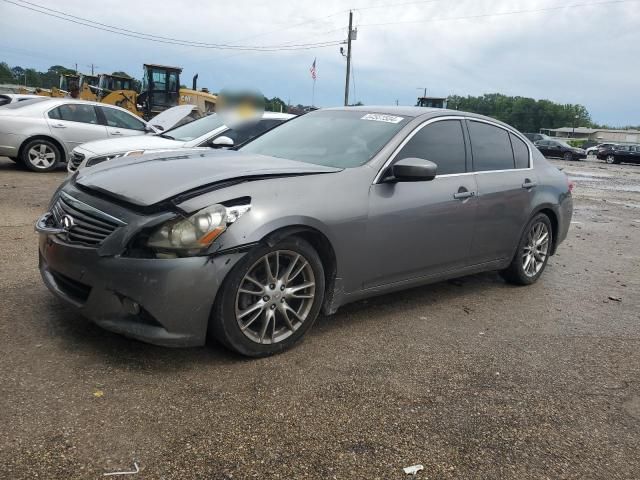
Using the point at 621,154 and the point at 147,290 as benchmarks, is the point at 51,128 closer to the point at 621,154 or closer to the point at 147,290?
the point at 147,290

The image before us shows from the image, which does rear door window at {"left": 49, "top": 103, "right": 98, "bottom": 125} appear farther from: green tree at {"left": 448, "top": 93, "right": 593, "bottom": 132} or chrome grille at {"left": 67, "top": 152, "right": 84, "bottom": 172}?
green tree at {"left": 448, "top": 93, "right": 593, "bottom": 132}

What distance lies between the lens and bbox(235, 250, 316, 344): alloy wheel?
3.27m

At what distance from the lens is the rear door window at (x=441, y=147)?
4275 mm

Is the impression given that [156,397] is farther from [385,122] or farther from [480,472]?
[385,122]

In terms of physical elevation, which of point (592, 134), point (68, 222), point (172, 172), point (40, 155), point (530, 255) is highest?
point (592, 134)

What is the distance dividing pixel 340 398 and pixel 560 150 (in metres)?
41.8

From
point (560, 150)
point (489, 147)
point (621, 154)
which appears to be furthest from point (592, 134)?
point (489, 147)

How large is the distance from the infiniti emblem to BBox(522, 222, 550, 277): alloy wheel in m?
3.96

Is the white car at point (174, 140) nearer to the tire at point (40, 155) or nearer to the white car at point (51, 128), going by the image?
the white car at point (51, 128)

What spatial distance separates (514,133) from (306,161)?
8.06 ft

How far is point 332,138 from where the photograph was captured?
440 cm

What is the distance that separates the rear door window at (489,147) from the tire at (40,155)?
9183mm

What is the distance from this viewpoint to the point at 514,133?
17.9 ft

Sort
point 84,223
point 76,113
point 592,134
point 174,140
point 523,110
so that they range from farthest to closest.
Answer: point 592,134, point 523,110, point 76,113, point 174,140, point 84,223
